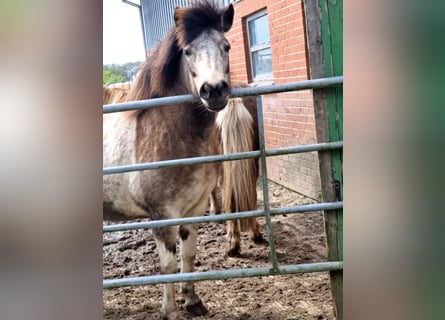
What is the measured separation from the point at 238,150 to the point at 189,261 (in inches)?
24.3

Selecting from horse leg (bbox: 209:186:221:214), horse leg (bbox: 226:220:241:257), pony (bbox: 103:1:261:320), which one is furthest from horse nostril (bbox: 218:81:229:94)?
horse leg (bbox: 209:186:221:214)

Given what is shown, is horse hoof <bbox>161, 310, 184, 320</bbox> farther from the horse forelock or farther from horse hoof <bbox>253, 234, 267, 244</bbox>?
the horse forelock

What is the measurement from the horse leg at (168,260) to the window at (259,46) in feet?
6.12

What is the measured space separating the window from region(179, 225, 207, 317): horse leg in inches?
69.0

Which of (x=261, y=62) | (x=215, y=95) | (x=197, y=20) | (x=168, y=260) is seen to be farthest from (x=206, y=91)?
(x=261, y=62)

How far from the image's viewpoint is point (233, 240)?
2.49 metres

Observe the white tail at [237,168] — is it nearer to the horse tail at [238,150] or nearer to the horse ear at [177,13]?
the horse tail at [238,150]

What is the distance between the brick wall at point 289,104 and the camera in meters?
2.69

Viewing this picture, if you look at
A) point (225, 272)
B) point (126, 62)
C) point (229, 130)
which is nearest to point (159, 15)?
point (126, 62)

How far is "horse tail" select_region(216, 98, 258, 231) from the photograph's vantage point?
210cm
